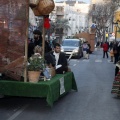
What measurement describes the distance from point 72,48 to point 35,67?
27.1 m

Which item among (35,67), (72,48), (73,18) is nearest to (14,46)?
(35,67)

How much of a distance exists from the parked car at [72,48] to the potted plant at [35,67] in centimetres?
2579

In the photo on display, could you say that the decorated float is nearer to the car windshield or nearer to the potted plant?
the potted plant

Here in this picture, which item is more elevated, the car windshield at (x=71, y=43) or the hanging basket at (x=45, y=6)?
the hanging basket at (x=45, y=6)

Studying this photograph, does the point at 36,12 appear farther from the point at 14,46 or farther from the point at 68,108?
the point at 68,108

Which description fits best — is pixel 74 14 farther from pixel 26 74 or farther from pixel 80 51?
pixel 26 74

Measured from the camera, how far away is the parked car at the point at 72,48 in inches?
1436

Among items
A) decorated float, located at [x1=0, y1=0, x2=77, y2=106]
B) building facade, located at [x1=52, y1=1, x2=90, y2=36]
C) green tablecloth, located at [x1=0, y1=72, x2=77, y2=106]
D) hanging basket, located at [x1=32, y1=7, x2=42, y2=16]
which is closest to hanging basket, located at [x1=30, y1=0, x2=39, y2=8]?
decorated float, located at [x1=0, y1=0, x2=77, y2=106]

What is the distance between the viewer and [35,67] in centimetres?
993

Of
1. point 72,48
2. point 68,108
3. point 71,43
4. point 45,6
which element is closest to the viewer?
point 68,108

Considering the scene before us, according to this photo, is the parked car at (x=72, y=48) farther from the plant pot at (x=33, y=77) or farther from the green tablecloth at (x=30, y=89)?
the green tablecloth at (x=30, y=89)

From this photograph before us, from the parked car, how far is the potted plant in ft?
84.6

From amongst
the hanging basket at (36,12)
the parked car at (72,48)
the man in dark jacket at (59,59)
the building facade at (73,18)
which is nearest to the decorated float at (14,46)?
the hanging basket at (36,12)

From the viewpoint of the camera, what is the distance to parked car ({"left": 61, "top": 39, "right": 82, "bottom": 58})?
3647 centimetres
